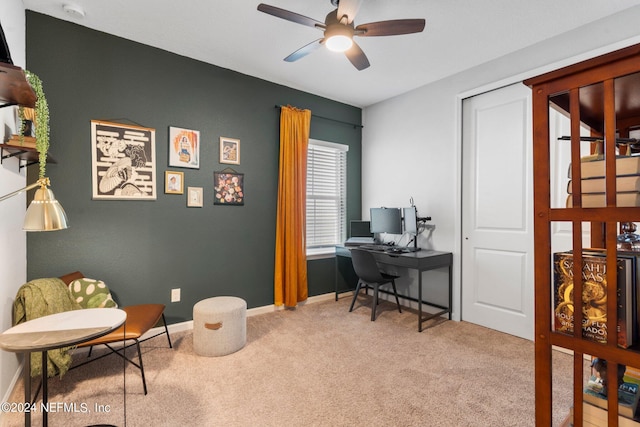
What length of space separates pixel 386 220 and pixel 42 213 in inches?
Answer: 123

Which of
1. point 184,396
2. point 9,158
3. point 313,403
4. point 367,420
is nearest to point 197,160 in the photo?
point 9,158

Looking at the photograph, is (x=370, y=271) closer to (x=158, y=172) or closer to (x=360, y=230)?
(x=360, y=230)

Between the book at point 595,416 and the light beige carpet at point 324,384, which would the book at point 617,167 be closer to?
the book at point 595,416

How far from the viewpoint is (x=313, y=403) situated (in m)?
1.93

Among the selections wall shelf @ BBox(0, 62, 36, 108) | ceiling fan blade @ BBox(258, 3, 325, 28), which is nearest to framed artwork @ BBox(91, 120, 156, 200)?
wall shelf @ BBox(0, 62, 36, 108)

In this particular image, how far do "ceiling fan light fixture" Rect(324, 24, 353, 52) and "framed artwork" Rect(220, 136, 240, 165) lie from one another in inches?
62.9

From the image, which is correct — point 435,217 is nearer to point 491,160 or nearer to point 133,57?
point 491,160

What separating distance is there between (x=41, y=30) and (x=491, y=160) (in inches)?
159

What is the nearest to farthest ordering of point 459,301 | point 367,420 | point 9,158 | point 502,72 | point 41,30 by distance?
point 367,420
point 9,158
point 41,30
point 502,72
point 459,301

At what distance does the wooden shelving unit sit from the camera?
88 cm

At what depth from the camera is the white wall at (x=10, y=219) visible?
181 cm

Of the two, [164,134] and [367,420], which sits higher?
[164,134]

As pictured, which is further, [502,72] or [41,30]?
[502,72]

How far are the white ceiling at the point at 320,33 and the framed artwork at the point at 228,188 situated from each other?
3.75ft
